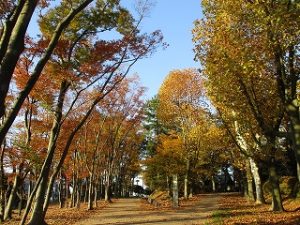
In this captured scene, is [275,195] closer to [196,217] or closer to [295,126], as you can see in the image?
[196,217]

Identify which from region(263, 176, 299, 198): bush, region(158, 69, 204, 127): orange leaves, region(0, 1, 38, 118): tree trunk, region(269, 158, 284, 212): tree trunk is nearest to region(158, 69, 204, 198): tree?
region(158, 69, 204, 127): orange leaves

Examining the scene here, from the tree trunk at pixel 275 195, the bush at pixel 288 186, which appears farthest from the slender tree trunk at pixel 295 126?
the bush at pixel 288 186

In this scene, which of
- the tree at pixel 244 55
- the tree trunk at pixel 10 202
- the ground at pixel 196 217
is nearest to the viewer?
the tree at pixel 244 55

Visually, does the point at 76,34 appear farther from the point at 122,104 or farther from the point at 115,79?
the point at 122,104

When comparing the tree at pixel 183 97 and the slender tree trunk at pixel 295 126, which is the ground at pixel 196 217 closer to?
the slender tree trunk at pixel 295 126

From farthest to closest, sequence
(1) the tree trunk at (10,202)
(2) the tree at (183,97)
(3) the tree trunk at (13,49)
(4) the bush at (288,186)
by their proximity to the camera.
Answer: (2) the tree at (183,97)
(4) the bush at (288,186)
(1) the tree trunk at (10,202)
(3) the tree trunk at (13,49)

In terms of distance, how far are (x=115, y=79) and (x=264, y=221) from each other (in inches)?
376

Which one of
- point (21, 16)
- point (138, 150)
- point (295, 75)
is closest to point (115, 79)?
point (295, 75)

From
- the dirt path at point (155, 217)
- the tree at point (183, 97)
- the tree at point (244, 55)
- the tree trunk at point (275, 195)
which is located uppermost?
the tree at point (183, 97)

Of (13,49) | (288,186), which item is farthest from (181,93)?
(13,49)

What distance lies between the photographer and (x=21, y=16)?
21.9 ft

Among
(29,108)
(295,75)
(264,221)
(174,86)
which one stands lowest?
(264,221)

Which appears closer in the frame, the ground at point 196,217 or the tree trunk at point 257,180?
the ground at point 196,217

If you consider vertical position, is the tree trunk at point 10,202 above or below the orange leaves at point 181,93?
below
